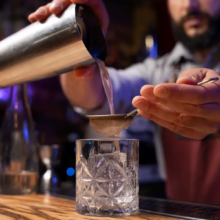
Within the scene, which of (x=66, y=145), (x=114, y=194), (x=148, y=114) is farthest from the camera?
(x=66, y=145)

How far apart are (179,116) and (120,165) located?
226 millimetres

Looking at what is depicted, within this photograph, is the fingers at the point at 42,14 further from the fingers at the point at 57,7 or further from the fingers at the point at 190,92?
the fingers at the point at 190,92

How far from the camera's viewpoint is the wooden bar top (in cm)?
78

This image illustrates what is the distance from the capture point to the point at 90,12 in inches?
41.8

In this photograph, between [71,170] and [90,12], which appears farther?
[71,170]

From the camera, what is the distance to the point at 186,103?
0.79 metres

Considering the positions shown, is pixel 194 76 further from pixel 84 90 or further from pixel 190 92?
pixel 84 90

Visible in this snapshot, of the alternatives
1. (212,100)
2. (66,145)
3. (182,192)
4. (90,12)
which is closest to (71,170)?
(66,145)

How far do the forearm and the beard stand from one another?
0.83 m

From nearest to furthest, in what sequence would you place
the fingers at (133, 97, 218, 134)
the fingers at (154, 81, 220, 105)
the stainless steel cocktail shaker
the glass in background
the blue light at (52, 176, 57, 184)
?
1. the fingers at (154, 81, 220, 105)
2. the fingers at (133, 97, 218, 134)
3. the stainless steel cocktail shaker
4. the glass in background
5. the blue light at (52, 176, 57, 184)

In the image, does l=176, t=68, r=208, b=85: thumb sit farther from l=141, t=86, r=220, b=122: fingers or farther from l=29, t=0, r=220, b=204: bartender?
l=29, t=0, r=220, b=204: bartender

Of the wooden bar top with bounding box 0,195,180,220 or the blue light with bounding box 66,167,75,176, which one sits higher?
the wooden bar top with bounding box 0,195,180,220

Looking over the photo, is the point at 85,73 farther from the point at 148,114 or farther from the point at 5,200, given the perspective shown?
the point at 5,200

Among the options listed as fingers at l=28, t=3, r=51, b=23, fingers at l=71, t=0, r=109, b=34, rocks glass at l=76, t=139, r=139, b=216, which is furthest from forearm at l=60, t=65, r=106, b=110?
rocks glass at l=76, t=139, r=139, b=216
